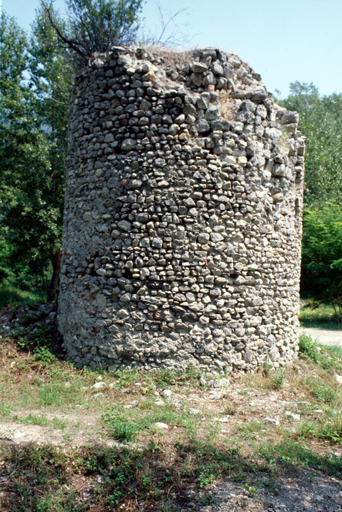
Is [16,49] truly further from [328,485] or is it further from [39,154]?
[328,485]

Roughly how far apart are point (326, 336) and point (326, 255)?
4.68 metres

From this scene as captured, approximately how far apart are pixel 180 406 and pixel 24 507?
223 cm

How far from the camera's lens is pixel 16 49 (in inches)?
527

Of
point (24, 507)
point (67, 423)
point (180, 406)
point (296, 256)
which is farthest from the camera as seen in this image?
point (296, 256)

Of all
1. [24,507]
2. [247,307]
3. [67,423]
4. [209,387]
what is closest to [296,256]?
[247,307]

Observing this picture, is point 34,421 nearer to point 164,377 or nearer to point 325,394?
point 164,377

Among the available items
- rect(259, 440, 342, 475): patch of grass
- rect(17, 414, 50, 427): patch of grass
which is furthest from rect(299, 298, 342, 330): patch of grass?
rect(17, 414, 50, 427): patch of grass

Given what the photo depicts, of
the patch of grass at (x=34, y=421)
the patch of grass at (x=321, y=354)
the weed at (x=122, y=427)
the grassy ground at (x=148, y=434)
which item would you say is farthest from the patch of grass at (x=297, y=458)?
the patch of grass at (x=321, y=354)

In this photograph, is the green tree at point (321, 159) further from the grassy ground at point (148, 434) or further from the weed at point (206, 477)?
the weed at point (206, 477)

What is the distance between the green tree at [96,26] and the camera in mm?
7762

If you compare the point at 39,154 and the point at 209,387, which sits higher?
the point at 39,154

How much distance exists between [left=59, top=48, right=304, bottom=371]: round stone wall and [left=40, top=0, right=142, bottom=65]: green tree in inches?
75.3

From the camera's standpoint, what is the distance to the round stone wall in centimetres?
573

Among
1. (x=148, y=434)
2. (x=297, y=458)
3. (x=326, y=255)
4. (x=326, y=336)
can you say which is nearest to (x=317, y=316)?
(x=326, y=255)
